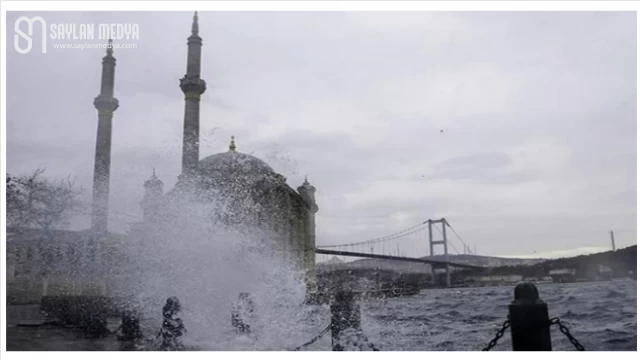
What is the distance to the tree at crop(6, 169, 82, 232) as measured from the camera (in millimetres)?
14836

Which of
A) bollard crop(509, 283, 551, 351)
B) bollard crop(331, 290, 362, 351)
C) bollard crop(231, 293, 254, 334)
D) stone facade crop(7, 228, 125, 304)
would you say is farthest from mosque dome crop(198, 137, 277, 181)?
bollard crop(509, 283, 551, 351)

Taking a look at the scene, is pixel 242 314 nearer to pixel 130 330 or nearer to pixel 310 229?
pixel 130 330

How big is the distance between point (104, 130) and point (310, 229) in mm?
10963

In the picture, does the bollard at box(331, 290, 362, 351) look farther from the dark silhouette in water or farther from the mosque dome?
the mosque dome

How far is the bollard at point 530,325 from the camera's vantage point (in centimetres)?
391

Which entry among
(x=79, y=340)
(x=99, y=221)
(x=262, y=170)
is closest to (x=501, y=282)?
(x=262, y=170)

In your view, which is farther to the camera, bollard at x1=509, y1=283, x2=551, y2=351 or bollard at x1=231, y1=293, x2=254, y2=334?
bollard at x1=231, y1=293, x2=254, y2=334

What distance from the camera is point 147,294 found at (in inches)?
454

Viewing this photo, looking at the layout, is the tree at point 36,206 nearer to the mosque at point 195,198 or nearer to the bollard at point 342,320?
the mosque at point 195,198

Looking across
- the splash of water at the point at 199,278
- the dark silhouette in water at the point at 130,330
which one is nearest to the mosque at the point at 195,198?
the splash of water at the point at 199,278

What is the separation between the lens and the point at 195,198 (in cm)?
1521

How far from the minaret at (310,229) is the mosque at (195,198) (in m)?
0.05

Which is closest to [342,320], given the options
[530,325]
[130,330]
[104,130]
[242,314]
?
[242,314]

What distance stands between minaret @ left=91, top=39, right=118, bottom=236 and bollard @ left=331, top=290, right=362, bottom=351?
13924mm
